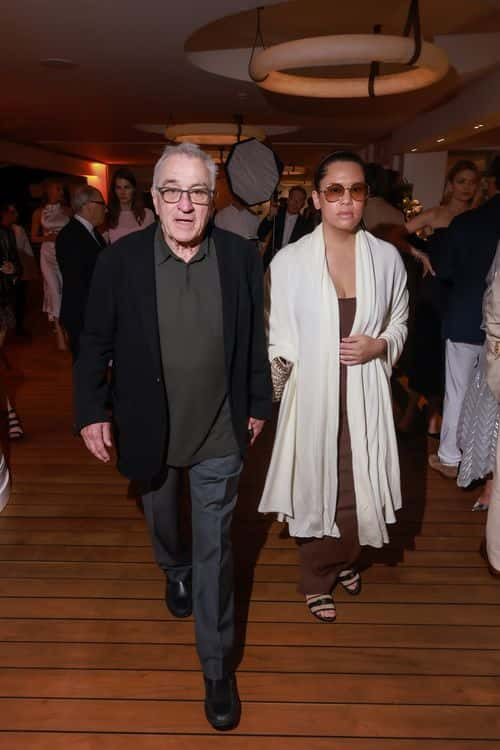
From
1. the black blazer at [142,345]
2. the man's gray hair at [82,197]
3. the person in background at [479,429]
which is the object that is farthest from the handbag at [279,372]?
the man's gray hair at [82,197]

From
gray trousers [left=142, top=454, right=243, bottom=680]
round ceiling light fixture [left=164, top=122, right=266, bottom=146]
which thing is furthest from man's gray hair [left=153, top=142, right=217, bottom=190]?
round ceiling light fixture [left=164, top=122, right=266, bottom=146]

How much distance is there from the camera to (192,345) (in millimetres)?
1842

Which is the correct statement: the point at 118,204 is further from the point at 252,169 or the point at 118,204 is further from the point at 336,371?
the point at 336,371

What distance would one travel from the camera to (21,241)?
798 centimetres

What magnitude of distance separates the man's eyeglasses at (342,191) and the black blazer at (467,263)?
4.34ft

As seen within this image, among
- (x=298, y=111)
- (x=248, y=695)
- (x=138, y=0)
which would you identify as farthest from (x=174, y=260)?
(x=298, y=111)

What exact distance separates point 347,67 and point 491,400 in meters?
5.39

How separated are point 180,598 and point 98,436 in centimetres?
85

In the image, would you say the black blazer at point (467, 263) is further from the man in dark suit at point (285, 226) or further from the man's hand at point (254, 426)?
the man in dark suit at point (285, 226)

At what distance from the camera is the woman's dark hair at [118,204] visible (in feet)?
13.6

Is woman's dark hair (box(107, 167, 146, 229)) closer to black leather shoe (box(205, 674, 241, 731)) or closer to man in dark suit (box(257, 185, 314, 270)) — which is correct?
man in dark suit (box(257, 185, 314, 270))

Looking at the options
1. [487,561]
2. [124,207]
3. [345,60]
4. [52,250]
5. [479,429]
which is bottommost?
[487,561]

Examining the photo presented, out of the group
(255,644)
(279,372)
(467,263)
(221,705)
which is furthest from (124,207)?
(221,705)

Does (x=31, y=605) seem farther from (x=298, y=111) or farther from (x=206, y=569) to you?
(x=298, y=111)
